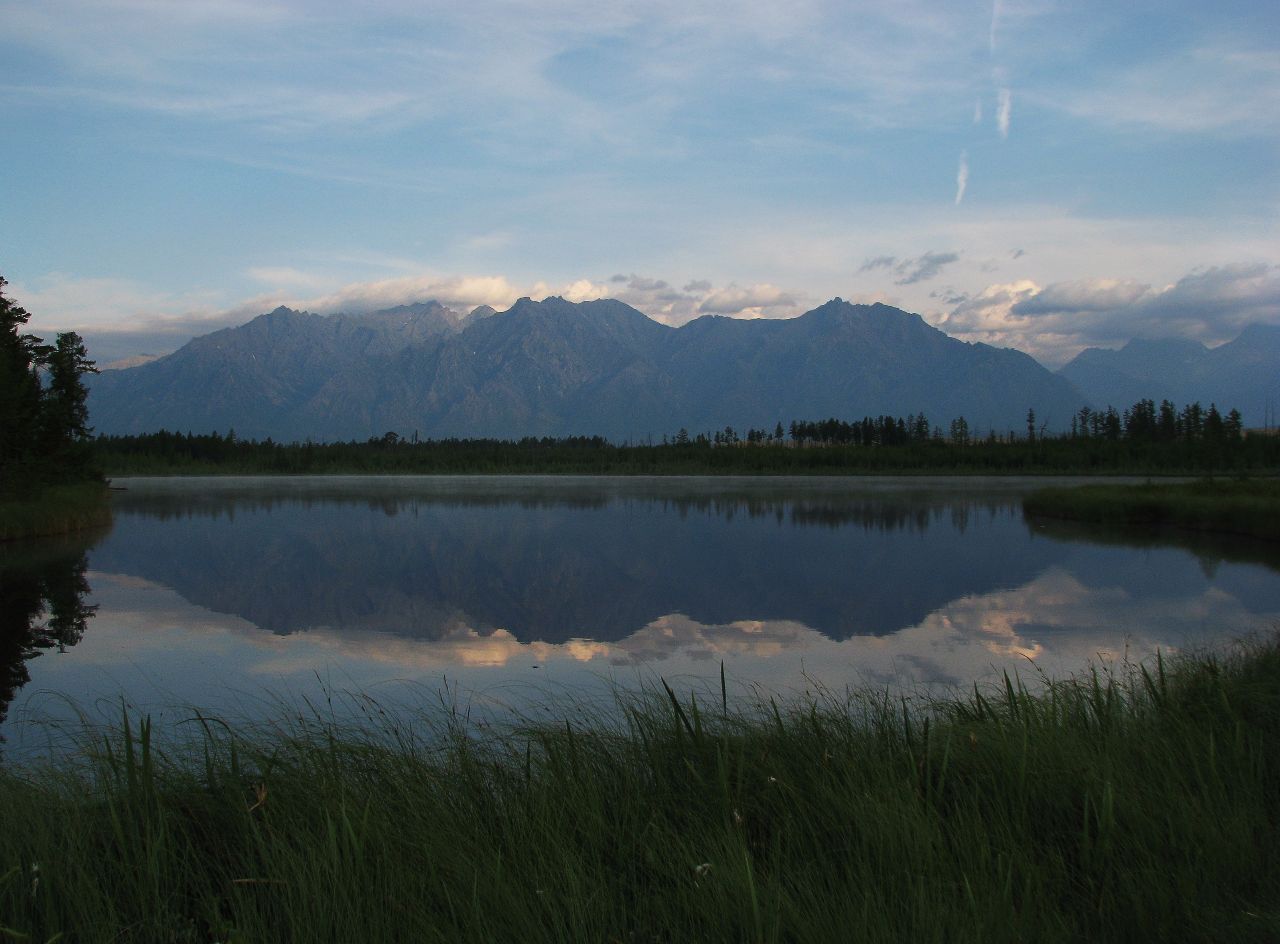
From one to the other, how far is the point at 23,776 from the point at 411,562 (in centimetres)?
2129

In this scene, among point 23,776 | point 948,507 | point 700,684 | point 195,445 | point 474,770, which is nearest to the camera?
point 474,770

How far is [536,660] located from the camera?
46.5 feet

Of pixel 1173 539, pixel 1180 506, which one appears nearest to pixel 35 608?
pixel 1173 539

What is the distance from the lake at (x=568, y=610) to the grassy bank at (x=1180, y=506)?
357 centimetres

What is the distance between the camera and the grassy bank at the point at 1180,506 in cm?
3644

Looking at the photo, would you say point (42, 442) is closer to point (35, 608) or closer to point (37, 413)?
point (37, 413)

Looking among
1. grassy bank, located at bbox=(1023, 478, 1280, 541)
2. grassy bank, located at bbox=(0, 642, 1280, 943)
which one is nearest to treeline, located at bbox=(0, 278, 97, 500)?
grassy bank, located at bbox=(0, 642, 1280, 943)

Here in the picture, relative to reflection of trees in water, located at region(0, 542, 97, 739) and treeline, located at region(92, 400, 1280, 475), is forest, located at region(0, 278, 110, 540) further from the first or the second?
treeline, located at region(92, 400, 1280, 475)

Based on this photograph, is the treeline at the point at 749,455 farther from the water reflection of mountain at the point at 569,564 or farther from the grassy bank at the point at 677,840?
the grassy bank at the point at 677,840

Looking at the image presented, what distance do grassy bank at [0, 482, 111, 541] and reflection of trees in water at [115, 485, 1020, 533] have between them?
5.39 m

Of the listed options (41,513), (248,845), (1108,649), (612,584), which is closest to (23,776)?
(248,845)

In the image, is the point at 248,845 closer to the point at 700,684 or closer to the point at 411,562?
the point at 700,684

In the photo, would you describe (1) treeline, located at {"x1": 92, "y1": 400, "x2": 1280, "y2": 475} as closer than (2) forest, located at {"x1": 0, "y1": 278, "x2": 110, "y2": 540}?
No

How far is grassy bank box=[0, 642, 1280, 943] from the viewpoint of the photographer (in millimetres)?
4418
